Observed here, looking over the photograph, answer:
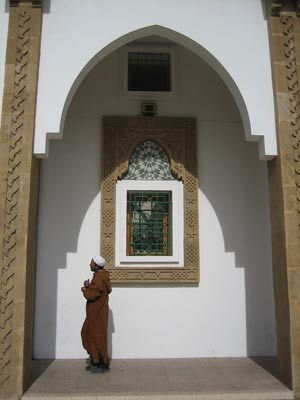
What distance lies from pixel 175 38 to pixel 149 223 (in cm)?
207

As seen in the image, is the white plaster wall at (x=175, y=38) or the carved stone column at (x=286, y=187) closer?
the carved stone column at (x=286, y=187)

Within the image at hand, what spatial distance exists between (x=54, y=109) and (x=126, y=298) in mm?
2299

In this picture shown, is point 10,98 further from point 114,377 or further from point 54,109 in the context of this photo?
point 114,377

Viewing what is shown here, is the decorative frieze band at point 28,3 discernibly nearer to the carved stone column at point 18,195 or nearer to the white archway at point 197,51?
the carved stone column at point 18,195

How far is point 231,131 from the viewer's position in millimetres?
5398

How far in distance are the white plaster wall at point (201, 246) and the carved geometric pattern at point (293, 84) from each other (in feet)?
4.40

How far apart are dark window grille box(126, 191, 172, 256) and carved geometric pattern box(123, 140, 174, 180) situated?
0.66 ft

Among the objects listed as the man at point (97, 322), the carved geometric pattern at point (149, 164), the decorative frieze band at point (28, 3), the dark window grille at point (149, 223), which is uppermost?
the decorative frieze band at point (28, 3)

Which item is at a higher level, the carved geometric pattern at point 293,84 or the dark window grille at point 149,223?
the carved geometric pattern at point 293,84

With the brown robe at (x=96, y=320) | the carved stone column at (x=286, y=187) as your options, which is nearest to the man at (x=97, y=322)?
the brown robe at (x=96, y=320)

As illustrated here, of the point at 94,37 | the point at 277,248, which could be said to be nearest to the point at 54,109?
the point at 94,37

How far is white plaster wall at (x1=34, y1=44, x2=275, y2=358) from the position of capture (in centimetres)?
495

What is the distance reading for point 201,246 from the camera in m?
5.15

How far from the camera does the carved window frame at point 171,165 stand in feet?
16.4
